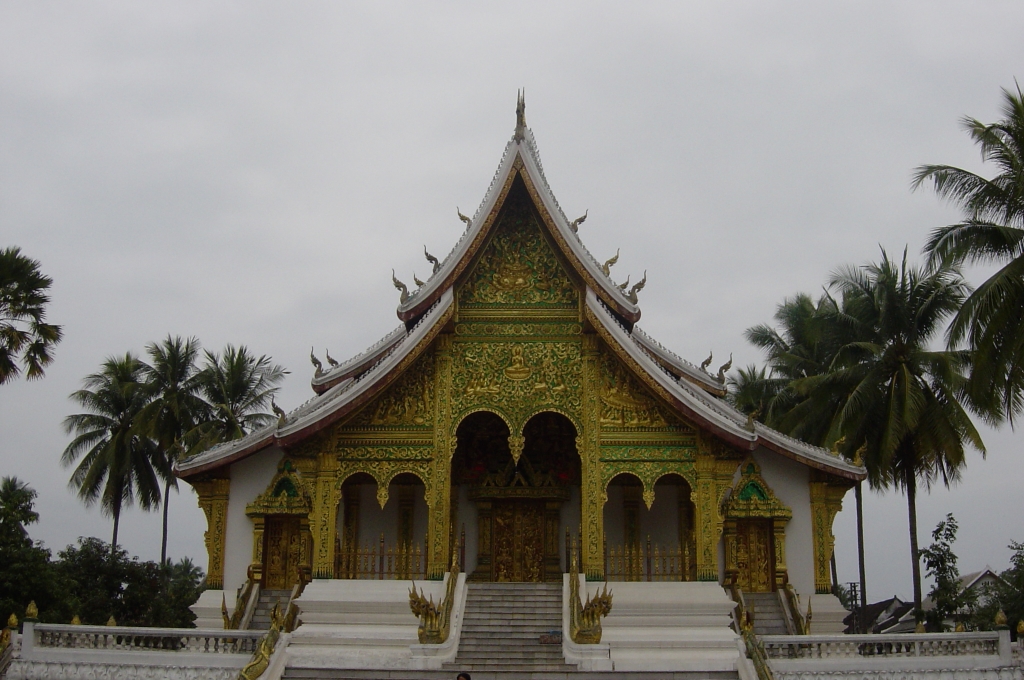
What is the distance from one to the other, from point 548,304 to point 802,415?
8946mm

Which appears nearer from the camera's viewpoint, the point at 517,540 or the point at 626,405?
the point at 626,405

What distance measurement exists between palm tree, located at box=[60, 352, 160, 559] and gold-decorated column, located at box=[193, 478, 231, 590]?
534 inches

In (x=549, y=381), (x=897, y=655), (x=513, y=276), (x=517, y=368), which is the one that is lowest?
(x=897, y=655)

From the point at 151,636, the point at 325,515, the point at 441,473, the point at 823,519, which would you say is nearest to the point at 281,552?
the point at 325,515

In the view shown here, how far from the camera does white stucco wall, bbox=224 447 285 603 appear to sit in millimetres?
16391

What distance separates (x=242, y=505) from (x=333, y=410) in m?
2.57

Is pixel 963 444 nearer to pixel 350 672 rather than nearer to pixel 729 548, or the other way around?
pixel 729 548

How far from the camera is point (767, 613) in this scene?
50.9ft

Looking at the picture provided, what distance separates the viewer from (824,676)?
12.3 meters

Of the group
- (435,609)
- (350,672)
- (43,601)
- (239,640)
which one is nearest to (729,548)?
(435,609)

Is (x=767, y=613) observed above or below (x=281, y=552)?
below

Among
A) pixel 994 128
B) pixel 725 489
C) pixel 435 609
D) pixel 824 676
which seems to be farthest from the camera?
pixel 725 489

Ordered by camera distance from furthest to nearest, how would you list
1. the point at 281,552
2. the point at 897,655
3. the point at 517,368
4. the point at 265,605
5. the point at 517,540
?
the point at 517,540
the point at 281,552
the point at 517,368
the point at 265,605
the point at 897,655

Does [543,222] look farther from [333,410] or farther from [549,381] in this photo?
[333,410]
